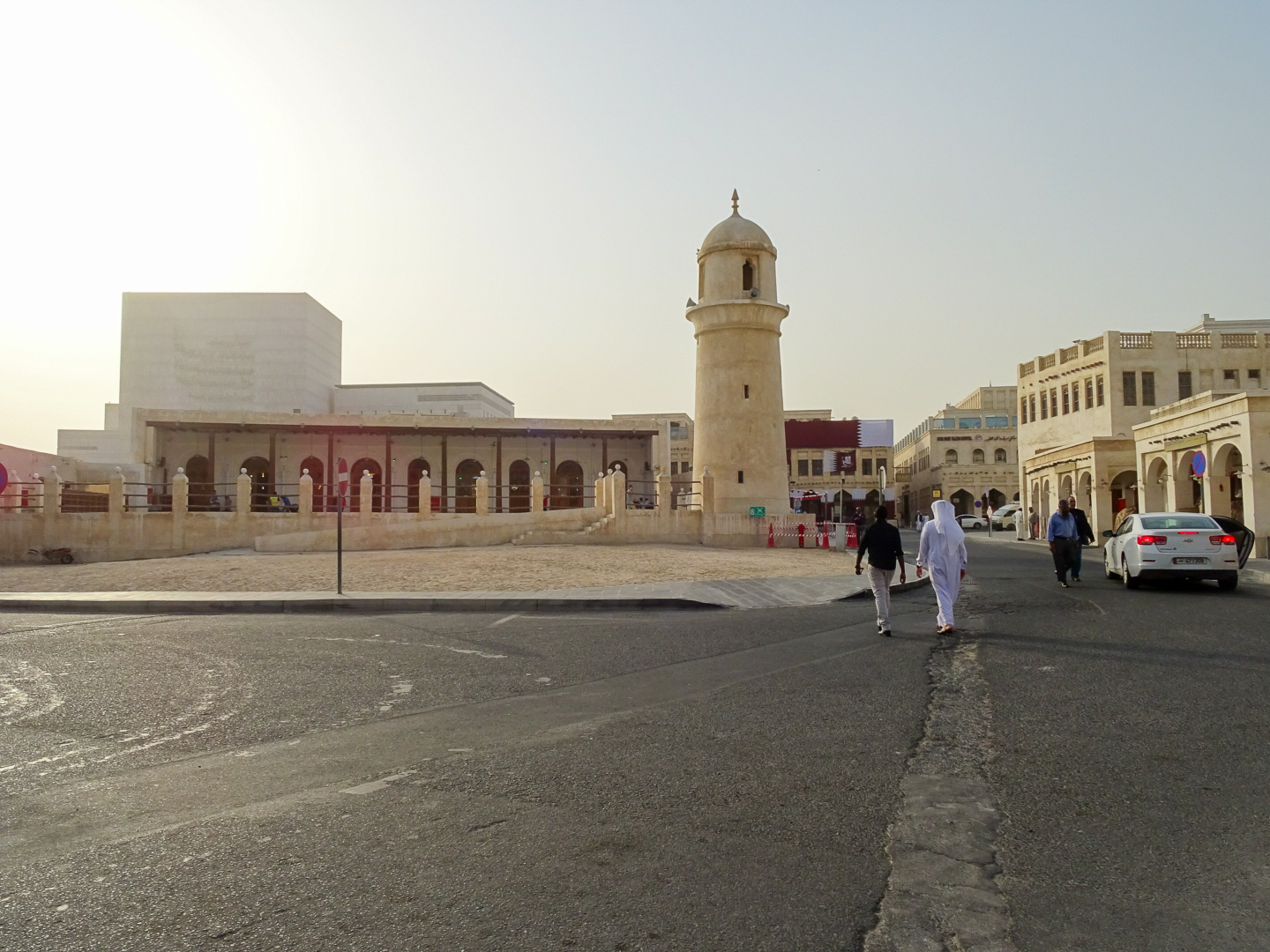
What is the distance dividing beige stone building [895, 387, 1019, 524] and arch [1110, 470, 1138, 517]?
22981 millimetres

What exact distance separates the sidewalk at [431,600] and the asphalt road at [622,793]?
4399 mm

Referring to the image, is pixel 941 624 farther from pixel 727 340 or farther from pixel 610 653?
pixel 727 340

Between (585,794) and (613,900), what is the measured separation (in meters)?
1.29

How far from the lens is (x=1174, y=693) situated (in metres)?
6.89

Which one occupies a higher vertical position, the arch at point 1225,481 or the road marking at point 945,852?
the arch at point 1225,481

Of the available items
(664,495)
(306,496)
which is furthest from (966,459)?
(306,496)

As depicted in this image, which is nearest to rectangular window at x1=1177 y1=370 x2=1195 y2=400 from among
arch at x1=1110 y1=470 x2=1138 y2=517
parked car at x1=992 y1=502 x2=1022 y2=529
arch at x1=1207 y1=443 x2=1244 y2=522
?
arch at x1=1110 y1=470 x2=1138 y2=517

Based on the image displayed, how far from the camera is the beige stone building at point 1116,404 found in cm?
3841

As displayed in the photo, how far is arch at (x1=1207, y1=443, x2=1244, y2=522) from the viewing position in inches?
1170

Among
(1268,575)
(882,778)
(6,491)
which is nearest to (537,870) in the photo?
(882,778)

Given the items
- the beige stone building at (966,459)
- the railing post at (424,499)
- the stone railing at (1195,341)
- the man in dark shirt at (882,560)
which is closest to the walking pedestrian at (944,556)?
the man in dark shirt at (882,560)

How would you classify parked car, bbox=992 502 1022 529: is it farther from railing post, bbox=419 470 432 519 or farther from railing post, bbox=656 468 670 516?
railing post, bbox=419 470 432 519

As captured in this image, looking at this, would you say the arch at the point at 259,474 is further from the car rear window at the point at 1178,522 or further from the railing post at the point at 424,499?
the car rear window at the point at 1178,522

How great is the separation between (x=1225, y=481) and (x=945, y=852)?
3147cm
